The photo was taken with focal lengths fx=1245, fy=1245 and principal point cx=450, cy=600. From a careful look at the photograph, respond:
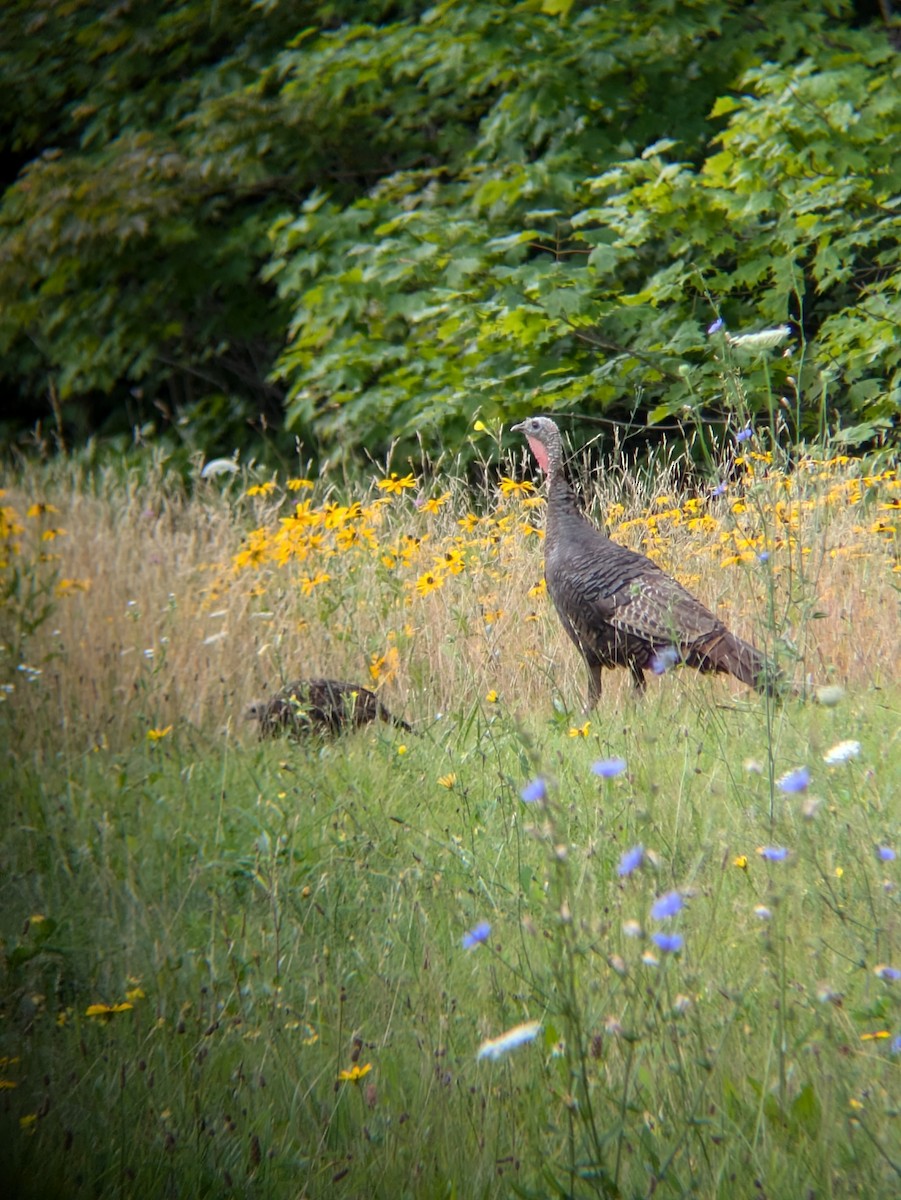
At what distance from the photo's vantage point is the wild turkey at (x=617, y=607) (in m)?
4.32

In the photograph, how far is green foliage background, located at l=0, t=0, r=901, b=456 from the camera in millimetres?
7516

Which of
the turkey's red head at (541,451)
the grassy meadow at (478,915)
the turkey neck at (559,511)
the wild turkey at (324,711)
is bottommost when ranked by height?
the wild turkey at (324,711)

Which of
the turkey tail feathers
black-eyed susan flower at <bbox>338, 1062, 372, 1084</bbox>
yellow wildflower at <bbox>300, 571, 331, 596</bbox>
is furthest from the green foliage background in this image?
black-eyed susan flower at <bbox>338, 1062, 372, 1084</bbox>

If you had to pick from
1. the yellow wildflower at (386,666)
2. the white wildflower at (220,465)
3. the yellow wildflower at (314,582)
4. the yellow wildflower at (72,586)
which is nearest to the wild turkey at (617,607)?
the yellow wildflower at (386,666)

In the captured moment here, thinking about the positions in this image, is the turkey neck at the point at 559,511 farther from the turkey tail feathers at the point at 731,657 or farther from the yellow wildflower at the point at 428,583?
the turkey tail feathers at the point at 731,657

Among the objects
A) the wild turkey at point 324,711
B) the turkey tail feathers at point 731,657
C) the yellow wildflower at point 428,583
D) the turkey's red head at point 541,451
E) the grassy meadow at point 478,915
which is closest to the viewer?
the grassy meadow at point 478,915

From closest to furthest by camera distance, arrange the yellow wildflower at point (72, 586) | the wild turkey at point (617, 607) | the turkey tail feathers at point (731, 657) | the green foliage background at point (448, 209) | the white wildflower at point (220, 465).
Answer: the turkey tail feathers at point (731, 657) → the wild turkey at point (617, 607) → the yellow wildflower at point (72, 586) → the white wildflower at point (220, 465) → the green foliage background at point (448, 209)

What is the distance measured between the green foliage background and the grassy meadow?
1.93m

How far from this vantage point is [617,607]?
4.59 meters

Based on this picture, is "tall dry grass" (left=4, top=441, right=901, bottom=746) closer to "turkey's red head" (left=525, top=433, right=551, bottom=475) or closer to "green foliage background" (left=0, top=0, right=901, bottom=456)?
"turkey's red head" (left=525, top=433, right=551, bottom=475)

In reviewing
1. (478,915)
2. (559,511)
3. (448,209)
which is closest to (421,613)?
(559,511)

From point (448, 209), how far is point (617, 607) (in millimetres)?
6009

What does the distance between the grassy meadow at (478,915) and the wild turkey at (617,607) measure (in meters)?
0.17

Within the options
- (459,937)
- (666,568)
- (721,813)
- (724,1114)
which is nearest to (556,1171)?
(724,1114)
